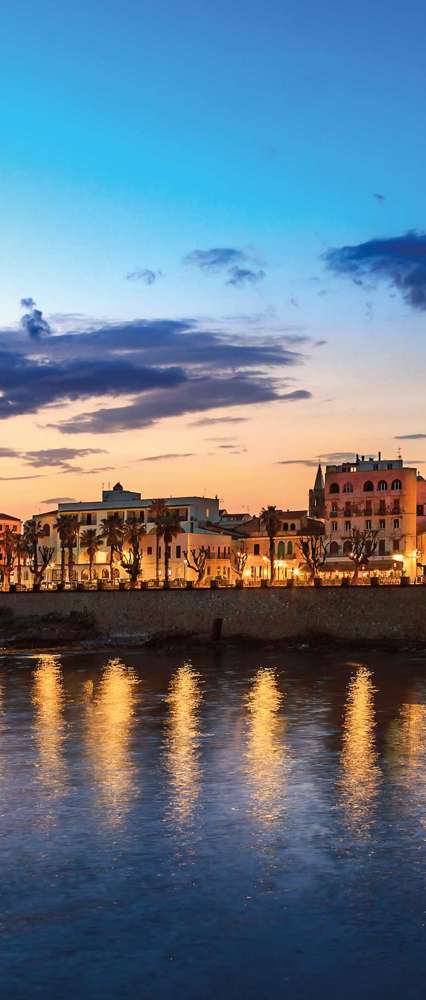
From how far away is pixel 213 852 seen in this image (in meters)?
24.4

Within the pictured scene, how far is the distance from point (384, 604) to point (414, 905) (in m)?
61.2

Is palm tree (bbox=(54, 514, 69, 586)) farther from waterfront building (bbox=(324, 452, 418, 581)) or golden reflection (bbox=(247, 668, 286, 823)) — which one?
golden reflection (bbox=(247, 668, 286, 823))

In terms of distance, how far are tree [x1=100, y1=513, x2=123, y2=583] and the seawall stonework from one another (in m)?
23.2

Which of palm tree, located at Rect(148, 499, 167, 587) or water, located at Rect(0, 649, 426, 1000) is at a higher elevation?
palm tree, located at Rect(148, 499, 167, 587)

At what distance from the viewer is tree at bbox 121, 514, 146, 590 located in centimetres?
11538

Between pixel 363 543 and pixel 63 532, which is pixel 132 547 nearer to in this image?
pixel 63 532

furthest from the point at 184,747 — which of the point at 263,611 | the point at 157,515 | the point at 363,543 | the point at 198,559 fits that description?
the point at 198,559

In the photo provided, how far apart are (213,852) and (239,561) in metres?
101

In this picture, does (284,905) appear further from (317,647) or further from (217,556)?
(217,556)

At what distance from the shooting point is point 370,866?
23.2 meters

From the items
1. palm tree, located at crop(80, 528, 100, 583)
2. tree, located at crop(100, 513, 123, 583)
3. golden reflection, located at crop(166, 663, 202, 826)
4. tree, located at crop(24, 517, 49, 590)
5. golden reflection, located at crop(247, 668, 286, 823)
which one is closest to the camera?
golden reflection, located at crop(247, 668, 286, 823)

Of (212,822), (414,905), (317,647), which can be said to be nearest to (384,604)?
(317,647)

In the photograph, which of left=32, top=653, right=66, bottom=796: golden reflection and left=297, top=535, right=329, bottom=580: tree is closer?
left=32, top=653, right=66, bottom=796: golden reflection

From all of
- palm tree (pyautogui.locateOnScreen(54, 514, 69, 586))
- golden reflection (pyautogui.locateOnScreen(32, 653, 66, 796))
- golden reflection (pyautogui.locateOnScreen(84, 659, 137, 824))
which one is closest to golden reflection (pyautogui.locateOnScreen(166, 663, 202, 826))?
golden reflection (pyautogui.locateOnScreen(84, 659, 137, 824))
